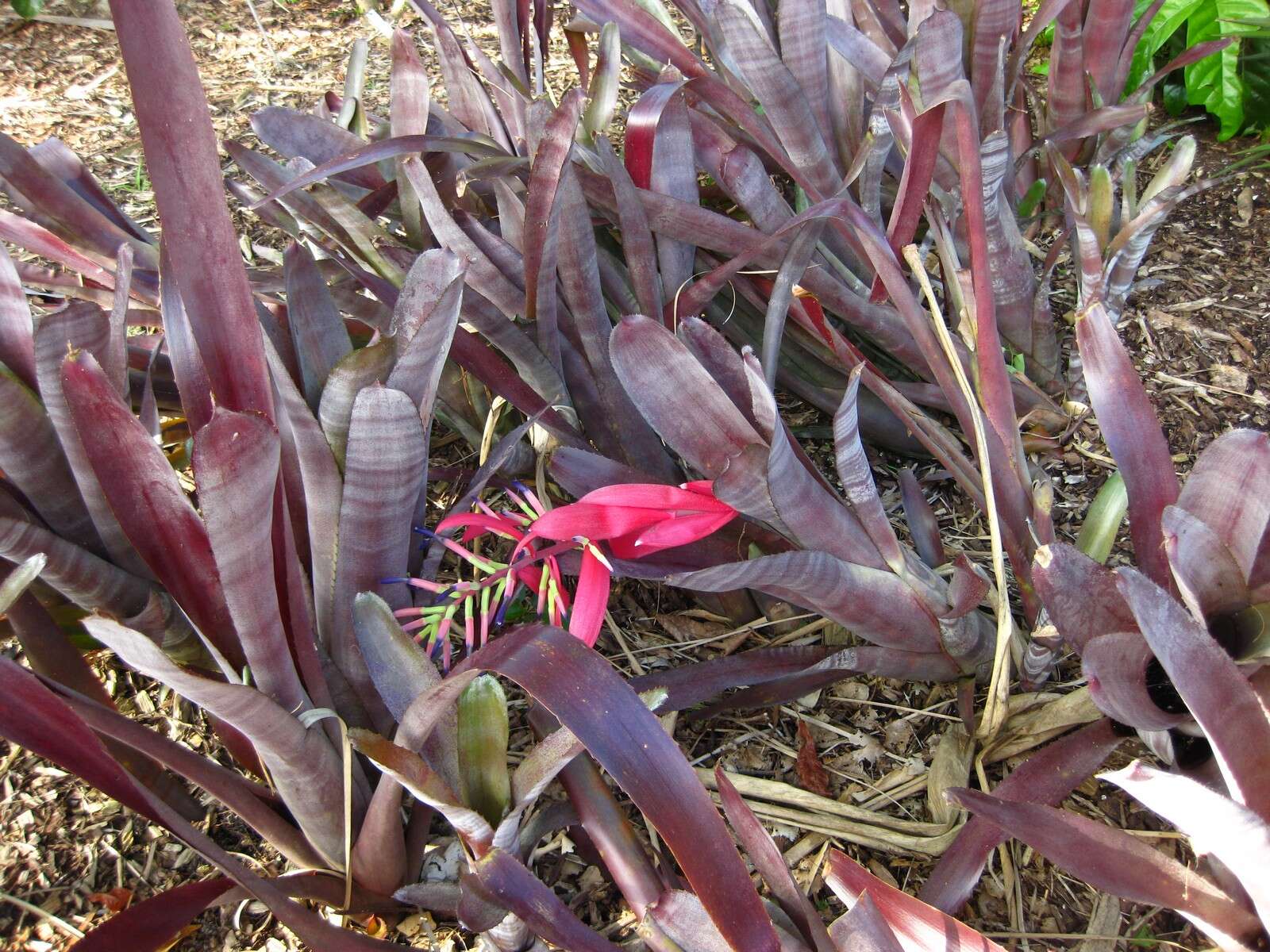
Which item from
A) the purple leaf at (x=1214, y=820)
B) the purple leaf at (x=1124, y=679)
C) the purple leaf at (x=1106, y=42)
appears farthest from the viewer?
the purple leaf at (x=1106, y=42)

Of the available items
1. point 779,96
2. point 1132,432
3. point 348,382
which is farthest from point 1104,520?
point 348,382

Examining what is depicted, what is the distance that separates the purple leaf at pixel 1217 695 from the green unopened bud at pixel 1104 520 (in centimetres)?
32

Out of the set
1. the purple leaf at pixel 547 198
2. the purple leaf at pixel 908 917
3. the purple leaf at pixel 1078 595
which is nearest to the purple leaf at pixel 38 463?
the purple leaf at pixel 547 198

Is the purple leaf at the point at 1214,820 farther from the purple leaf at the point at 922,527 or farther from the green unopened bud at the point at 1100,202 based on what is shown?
the green unopened bud at the point at 1100,202

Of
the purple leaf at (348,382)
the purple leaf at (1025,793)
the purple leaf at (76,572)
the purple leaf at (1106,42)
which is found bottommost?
the purple leaf at (1025,793)

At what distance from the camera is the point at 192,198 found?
61 cm

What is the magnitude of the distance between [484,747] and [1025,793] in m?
0.43

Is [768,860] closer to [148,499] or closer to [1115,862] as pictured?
[1115,862]

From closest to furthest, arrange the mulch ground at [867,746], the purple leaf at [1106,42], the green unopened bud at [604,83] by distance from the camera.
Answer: the mulch ground at [867,746]
the green unopened bud at [604,83]
the purple leaf at [1106,42]

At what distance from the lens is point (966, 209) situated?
0.86 meters

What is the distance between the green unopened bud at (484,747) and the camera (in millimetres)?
722

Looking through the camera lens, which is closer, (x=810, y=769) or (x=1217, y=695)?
(x=1217, y=695)

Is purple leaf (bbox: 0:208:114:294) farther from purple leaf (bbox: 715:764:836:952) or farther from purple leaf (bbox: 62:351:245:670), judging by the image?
purple leaf (bbox: 715:764:836:952)

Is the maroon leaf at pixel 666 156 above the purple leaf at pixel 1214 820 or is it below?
above
